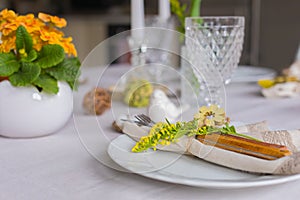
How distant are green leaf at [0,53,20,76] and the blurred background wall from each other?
202cm

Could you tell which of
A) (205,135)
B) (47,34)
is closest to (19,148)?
(47,34)

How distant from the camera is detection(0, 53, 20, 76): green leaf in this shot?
809 mm

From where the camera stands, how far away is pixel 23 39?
83cm

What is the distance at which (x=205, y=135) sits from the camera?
26.2 inches

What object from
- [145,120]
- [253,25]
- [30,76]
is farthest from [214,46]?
[253,25]

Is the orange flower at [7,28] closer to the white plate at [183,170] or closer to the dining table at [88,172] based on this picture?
the dining table at [88,172]

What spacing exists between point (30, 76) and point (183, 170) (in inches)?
14.9

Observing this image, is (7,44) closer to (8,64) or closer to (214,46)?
(8,64)

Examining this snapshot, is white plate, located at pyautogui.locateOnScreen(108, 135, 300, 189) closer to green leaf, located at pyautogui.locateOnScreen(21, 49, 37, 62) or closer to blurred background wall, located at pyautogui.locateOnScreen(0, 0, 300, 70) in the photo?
green leaf, located at pyautogui.locateOnScreen(21, 49, 37, 62)

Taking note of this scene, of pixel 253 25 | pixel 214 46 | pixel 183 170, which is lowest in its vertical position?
pixel 253 25

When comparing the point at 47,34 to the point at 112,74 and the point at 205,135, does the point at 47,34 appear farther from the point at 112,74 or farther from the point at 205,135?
the point at 112,74

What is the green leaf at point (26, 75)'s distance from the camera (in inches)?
32.0

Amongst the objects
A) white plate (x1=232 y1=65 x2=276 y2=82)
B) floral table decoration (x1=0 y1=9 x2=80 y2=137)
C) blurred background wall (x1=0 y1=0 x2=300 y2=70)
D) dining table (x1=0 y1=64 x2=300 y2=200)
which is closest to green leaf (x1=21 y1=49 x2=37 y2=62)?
floral table decoration (x1=0 y1=9 x2=80 y2=137)

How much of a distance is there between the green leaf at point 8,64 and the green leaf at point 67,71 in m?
0.07
